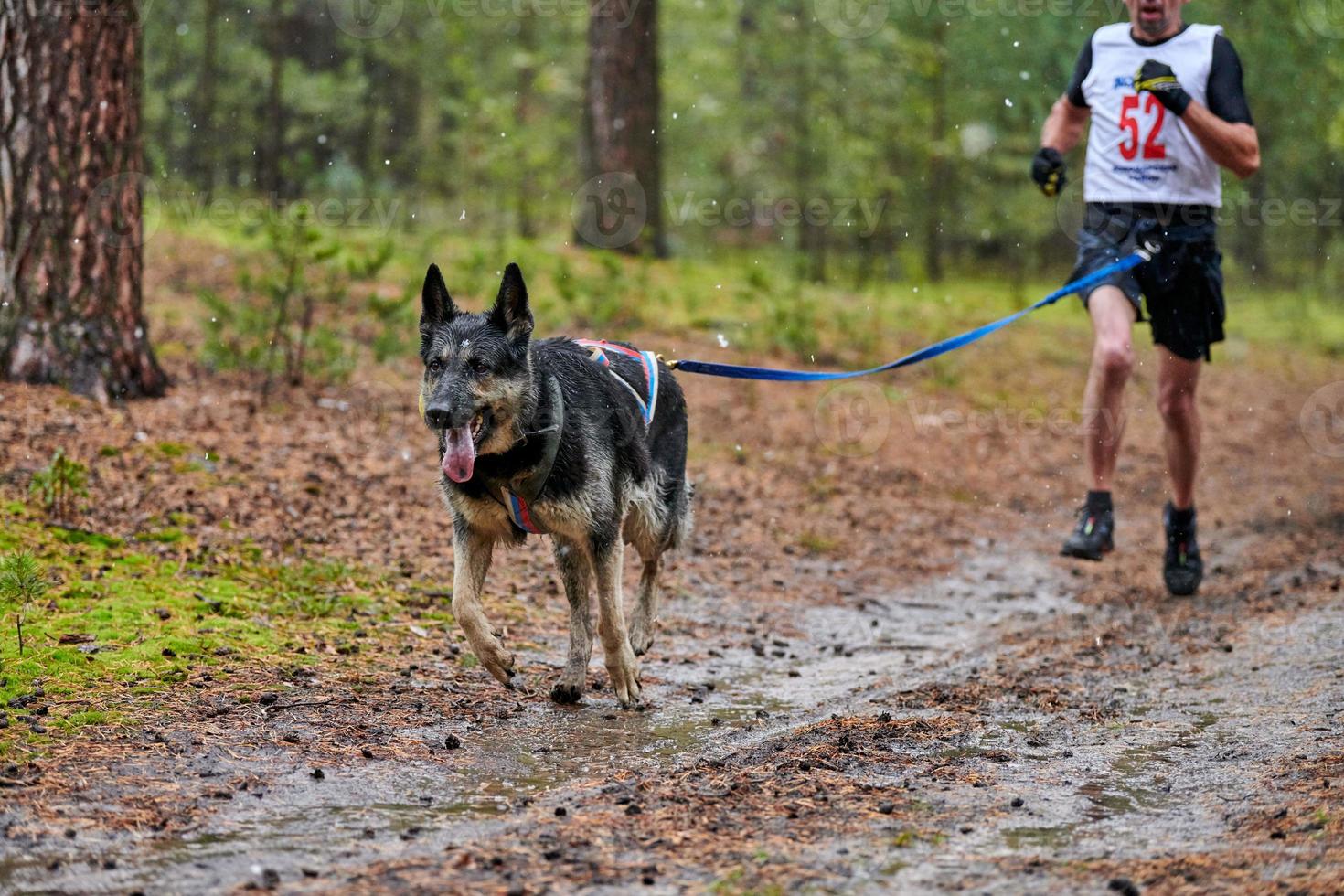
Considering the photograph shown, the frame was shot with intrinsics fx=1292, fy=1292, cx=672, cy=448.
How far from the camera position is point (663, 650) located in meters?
6.64

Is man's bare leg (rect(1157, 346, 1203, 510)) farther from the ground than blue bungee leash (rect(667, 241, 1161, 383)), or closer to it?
closer to it

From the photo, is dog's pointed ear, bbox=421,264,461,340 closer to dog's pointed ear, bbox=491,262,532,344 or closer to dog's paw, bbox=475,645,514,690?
dog's pointed ear, bbox=491,262,532,344

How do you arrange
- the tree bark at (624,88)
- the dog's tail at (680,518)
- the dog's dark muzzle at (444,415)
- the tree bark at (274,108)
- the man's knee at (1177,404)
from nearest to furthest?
1. the dog's dark muzzle at (444,415)
2. the dog's tail at (680,518)
3. the man's knee at (1177,404)
4. the tree bark at (624,88)
5. the tree bark at (274,108)

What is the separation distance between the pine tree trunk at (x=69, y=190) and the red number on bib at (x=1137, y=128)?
250 inches

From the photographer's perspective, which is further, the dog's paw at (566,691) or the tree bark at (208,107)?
the tree bark at (208,107)

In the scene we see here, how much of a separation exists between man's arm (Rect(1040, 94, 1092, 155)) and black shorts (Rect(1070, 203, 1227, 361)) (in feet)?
1.64

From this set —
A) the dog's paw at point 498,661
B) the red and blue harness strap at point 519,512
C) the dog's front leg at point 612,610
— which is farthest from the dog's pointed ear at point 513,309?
the dog's paw at point 498,661

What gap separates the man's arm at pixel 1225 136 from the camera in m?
6.89

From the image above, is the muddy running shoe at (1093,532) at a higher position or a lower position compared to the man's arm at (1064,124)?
lower

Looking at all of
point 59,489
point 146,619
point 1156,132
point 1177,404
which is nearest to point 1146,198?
point 1156,132

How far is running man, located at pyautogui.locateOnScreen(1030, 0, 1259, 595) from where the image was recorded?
23.4 feet

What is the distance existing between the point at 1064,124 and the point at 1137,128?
0.57m

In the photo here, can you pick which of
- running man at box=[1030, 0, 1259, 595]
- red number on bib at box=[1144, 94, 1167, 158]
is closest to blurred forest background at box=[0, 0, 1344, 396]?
running man at box=[1030, 0, 1259, 595]

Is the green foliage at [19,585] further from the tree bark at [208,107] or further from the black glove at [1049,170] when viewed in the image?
the tree bark at [208,107]
